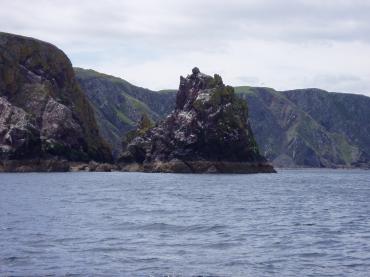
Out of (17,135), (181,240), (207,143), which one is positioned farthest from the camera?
(207,143)

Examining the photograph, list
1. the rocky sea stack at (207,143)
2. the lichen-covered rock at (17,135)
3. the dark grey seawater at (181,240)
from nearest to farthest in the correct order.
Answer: the dark grey seawater at (181,240) → the lichen-covered rock at (17,135) → the rocky sea stack at (207,143)

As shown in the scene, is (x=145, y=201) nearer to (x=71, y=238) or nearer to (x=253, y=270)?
(x=71, y=238)

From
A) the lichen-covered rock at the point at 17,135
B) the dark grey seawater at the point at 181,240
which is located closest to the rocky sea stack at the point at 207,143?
the lichen-covered rock at the point at 17,135

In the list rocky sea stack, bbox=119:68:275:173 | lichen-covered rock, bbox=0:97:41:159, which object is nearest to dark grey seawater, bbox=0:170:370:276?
lichen-covered rock, bbox=0:97:41:159

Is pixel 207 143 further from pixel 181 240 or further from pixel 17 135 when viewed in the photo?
pixel 181 240

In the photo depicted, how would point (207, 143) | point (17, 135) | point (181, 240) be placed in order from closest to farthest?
point (181, 240) < point (17, 135) < point (207, 143)

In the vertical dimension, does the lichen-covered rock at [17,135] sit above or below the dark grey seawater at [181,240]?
above

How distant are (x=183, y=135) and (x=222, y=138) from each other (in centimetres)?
1229

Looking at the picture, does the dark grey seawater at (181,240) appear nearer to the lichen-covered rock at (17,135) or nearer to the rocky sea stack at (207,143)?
the lichen-covered rock at (17,135)

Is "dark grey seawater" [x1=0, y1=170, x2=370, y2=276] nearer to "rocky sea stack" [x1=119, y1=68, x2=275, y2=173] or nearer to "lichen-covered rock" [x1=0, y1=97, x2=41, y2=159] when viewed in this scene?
"lichen-covered rock" [x1=0, y1=97, x2=41, y2=159]

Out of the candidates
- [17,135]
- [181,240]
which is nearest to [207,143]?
[17,135]

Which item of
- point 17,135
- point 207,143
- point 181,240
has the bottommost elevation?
point 181,240

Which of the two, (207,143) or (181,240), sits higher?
(207,143)

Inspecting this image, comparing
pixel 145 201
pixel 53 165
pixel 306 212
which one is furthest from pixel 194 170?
pixel 306 212
